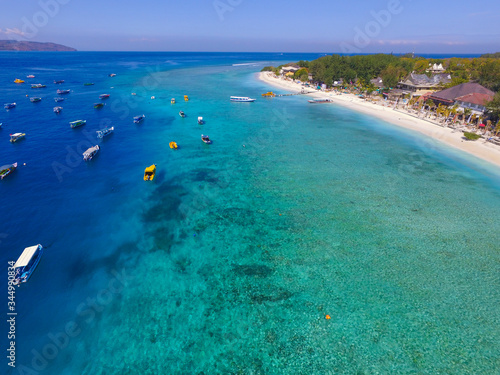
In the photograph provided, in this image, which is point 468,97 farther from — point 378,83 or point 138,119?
point 138,119

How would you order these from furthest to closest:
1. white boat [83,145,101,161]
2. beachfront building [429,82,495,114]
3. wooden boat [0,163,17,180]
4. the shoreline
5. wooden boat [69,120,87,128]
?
wooden boat [69,120,87,128], beachfront building [429,82,495,114], the shoreline, white boat [83,145,101,161], wooden boat [0,163,17,180]

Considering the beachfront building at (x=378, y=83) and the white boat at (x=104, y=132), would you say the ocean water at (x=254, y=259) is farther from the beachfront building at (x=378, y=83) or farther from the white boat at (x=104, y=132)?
the beachfront building at (x=378, y=83)

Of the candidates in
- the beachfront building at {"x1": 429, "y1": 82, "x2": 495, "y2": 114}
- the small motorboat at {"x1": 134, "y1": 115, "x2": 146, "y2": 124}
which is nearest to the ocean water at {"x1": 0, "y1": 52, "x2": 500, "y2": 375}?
the small motorboat at {"x1": 134, "y1": 115, "x2": 146, "y2": 124}

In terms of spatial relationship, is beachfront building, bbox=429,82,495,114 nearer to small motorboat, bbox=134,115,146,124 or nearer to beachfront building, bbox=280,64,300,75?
small motorboat, bbox=134,115,146,124

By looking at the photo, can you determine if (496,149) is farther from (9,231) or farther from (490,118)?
(9,231)

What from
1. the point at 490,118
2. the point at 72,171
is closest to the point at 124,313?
the point at 72,171

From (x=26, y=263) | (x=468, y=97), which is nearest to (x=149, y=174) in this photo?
(x=26, y=263)

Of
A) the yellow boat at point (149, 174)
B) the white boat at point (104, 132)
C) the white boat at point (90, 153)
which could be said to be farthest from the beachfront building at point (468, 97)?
the white boat at point (104, 132)
